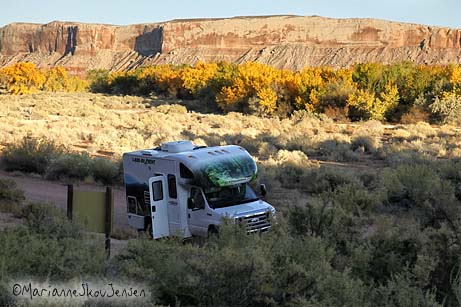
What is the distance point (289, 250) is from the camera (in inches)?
286

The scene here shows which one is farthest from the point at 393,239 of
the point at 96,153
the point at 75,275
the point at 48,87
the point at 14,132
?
the point at 48,87

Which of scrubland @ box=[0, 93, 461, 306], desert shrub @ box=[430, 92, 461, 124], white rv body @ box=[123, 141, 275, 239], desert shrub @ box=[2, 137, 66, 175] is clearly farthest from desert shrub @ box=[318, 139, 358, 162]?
white rv body @ box=[123, 141, 275, 239]

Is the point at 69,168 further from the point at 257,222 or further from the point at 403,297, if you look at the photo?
the point at 403,297

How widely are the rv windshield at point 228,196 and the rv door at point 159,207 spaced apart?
3.09 feet

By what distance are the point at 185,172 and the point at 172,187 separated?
471 mm

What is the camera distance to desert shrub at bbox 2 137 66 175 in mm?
20922

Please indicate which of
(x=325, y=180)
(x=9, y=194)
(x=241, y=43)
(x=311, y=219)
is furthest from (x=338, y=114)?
(x=241, y=43)

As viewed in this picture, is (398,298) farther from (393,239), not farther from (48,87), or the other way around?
(48,87)

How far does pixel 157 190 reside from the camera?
41.0ft

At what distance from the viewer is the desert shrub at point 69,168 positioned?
1981 centimetres

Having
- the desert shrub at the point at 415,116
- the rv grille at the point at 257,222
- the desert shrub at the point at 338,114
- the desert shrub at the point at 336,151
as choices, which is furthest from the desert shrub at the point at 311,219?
the desert shrub at the point at 338,114

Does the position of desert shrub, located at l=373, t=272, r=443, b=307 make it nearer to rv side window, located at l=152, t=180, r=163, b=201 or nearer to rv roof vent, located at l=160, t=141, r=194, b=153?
rv side window, located at l=152, t=180, r=163, b=201

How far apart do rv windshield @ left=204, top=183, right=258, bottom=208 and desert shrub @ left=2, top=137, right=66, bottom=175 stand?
32.2ft

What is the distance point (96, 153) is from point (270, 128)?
1270cm
